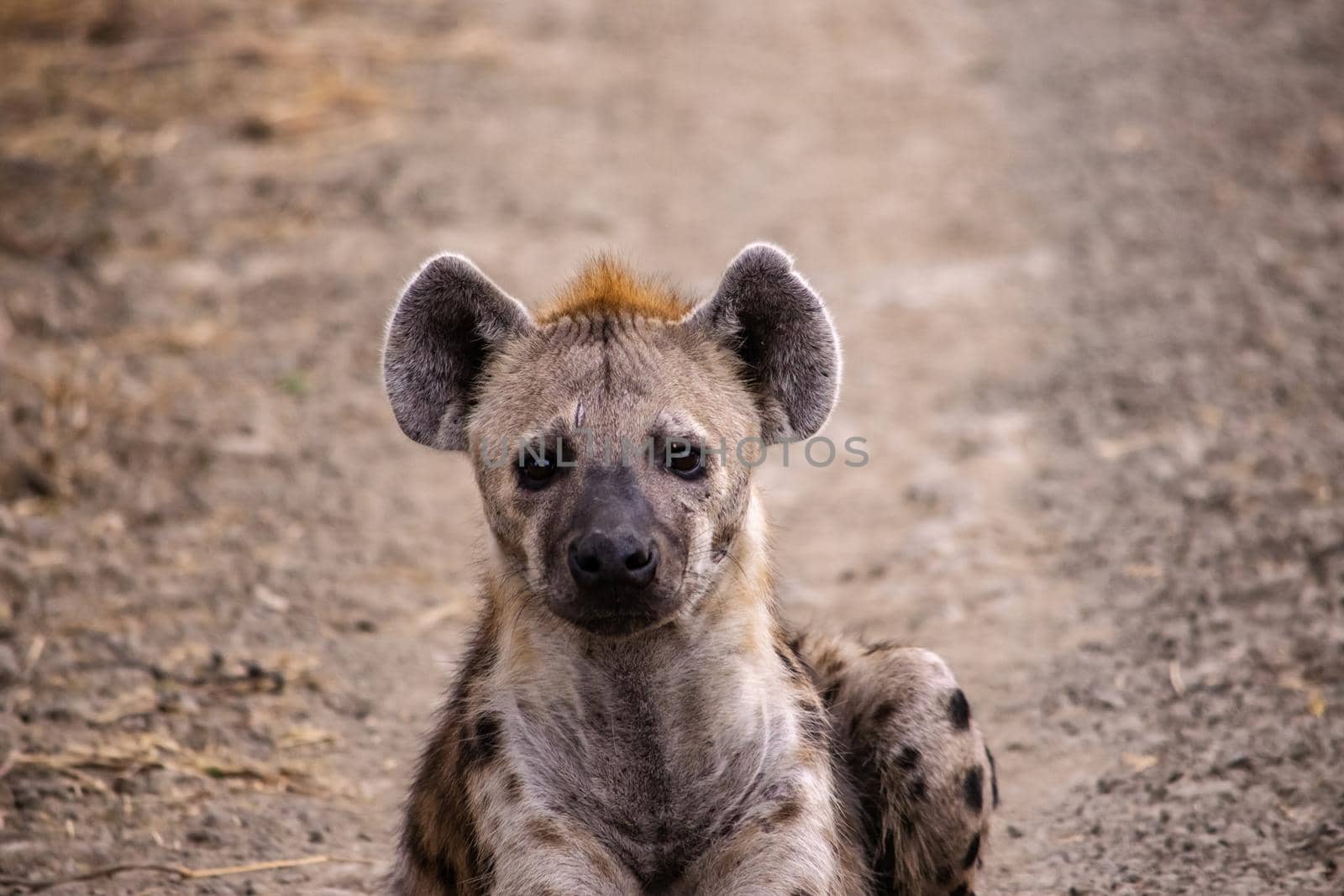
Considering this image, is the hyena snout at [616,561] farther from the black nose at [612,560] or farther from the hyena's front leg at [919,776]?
the hyena's front leg at [919,776]

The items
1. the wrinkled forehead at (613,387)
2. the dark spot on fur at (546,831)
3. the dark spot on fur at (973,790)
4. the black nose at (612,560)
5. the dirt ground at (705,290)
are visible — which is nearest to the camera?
the black nose at (612,560)

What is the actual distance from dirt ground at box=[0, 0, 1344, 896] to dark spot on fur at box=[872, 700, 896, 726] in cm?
41

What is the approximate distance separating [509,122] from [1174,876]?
4.94 m

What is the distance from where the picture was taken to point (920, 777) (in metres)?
2.56

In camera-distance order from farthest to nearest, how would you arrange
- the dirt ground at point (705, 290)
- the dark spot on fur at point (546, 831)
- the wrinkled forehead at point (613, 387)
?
1. the dirt ground at point (705, 290)
2. the wrinkled forehead at point (613, 387)
3. the dark spot on fur at point (546, 831)

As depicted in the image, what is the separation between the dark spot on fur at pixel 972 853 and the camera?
8.35 feet

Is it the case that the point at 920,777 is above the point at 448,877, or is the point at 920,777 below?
above

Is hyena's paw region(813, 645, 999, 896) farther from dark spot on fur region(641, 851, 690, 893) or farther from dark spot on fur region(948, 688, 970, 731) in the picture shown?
dark spot on fur region(641, 851, 690, 893)

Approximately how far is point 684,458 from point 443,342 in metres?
0.54

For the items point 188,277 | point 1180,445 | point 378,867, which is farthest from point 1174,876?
point 188,277

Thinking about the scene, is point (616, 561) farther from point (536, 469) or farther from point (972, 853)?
point (972, 853)

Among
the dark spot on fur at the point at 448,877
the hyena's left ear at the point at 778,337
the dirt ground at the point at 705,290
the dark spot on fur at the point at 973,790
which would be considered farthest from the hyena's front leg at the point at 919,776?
the dark spot on fur at the point at 448,877

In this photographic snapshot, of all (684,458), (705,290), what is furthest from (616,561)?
(705,290)

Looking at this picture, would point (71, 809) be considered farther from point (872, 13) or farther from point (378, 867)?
point (872, 13)
